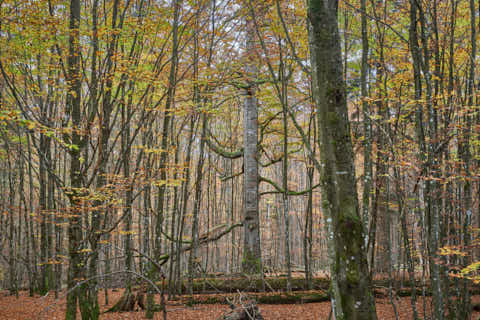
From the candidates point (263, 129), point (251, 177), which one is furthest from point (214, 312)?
point (263, 129)

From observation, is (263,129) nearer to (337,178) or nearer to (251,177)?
(251,177)

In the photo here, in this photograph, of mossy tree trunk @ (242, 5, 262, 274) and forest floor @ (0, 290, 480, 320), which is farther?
mossy tree trunk @ (242, 5, 262, 274)

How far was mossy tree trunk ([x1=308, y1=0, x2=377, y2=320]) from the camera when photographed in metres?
2.46

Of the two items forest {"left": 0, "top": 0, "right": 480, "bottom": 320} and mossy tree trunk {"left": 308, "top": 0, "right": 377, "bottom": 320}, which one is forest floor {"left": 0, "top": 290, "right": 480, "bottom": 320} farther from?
mossy tree trunk {"left": 308, "top": 0, "right": 377, "bottom": 320}

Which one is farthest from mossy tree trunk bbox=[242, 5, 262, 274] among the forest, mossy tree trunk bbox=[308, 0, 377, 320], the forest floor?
mossy tree trunk bbox=[308, 0, 377, 320]

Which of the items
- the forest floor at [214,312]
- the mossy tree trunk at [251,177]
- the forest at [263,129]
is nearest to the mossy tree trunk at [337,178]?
the forest at [263,129]

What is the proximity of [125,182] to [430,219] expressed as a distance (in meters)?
5.52

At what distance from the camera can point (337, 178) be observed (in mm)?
2564

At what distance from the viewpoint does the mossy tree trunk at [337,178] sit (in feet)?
8.05

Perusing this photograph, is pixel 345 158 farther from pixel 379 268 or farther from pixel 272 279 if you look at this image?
pixel 379 268

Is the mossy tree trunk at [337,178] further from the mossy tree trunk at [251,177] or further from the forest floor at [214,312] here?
the mossy tree trunk at [251,177]

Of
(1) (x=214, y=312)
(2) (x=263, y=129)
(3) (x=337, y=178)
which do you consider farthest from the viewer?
(2) (x=263, y=129)

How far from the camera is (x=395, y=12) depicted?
9078 mm

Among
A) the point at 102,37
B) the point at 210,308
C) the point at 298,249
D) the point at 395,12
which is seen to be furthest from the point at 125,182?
the point at 298,249
